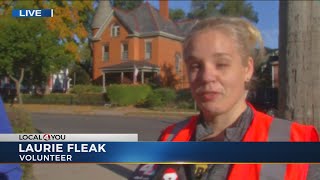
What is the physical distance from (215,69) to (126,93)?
2208mm

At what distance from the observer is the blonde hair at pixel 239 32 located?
1310mm

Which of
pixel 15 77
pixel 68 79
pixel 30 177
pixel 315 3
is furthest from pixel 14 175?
pixel 30 177

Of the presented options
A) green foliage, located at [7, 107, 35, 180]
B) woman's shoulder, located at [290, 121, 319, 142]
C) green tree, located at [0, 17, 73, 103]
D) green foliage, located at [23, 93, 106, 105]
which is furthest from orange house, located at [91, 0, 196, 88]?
green foliage, located at [7, 107, 35, 180]

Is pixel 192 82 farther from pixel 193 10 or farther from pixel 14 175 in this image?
pixel 14 175

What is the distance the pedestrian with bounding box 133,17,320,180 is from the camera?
1.30 meters

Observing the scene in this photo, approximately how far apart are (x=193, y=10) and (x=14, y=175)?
47.9 inches

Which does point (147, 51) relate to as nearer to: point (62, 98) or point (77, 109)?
point (77, 109)

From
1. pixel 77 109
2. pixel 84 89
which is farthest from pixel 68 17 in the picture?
pixel 77 109

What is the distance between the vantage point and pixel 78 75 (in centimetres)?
293

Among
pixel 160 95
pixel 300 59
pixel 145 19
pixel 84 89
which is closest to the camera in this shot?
pixel 300 59

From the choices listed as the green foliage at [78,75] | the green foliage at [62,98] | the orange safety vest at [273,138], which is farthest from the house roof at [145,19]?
the orange safety vest at [273,138]

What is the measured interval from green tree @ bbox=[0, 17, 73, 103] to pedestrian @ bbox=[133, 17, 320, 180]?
1.43 m

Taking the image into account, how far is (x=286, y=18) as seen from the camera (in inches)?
87.7

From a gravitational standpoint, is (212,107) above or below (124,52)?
below
